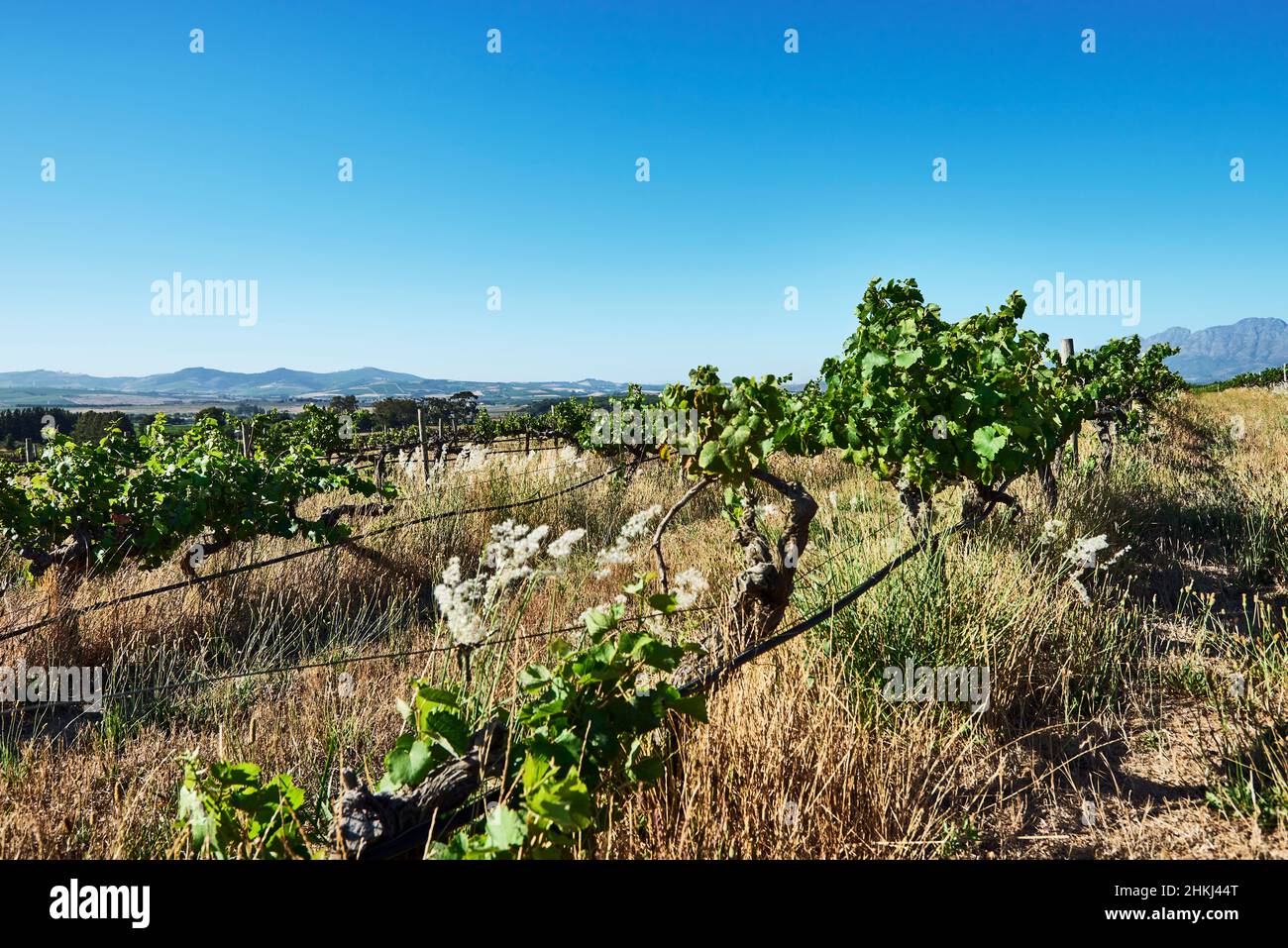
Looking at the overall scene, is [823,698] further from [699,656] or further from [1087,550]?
[1087,550]

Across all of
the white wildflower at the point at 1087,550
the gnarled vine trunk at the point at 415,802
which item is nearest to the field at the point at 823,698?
the white wildflower at the point at 1087,550

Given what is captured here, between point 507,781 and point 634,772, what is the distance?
1.21ft

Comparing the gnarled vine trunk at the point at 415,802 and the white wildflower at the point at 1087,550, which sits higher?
the white wildflower at the point at 1087,550

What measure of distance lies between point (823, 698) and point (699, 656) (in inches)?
23.3

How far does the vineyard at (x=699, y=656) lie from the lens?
196 cm

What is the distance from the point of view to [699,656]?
2.69 metres

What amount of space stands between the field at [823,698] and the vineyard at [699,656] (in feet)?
0.07

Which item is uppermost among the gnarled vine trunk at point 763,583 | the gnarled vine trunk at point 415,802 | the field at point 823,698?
the gnarled vine trunk at point 763,583

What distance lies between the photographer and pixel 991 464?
4301 millimetres

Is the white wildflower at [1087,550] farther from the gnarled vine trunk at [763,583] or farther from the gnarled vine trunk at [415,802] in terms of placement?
the gnarled vine trunk at [415,802]

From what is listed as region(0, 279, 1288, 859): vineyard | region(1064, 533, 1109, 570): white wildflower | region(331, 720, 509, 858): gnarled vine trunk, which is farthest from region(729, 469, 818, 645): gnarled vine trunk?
region(1064, 533, 1109, 570): white wildflower

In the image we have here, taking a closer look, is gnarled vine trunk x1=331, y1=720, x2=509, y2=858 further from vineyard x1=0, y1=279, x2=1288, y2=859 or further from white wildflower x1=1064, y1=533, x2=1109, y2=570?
white wildflower x1=1064, y1=533, x2=1109, y2=570

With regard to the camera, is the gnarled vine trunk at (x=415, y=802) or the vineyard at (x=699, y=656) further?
the vineyard at (x=699, y=656)
